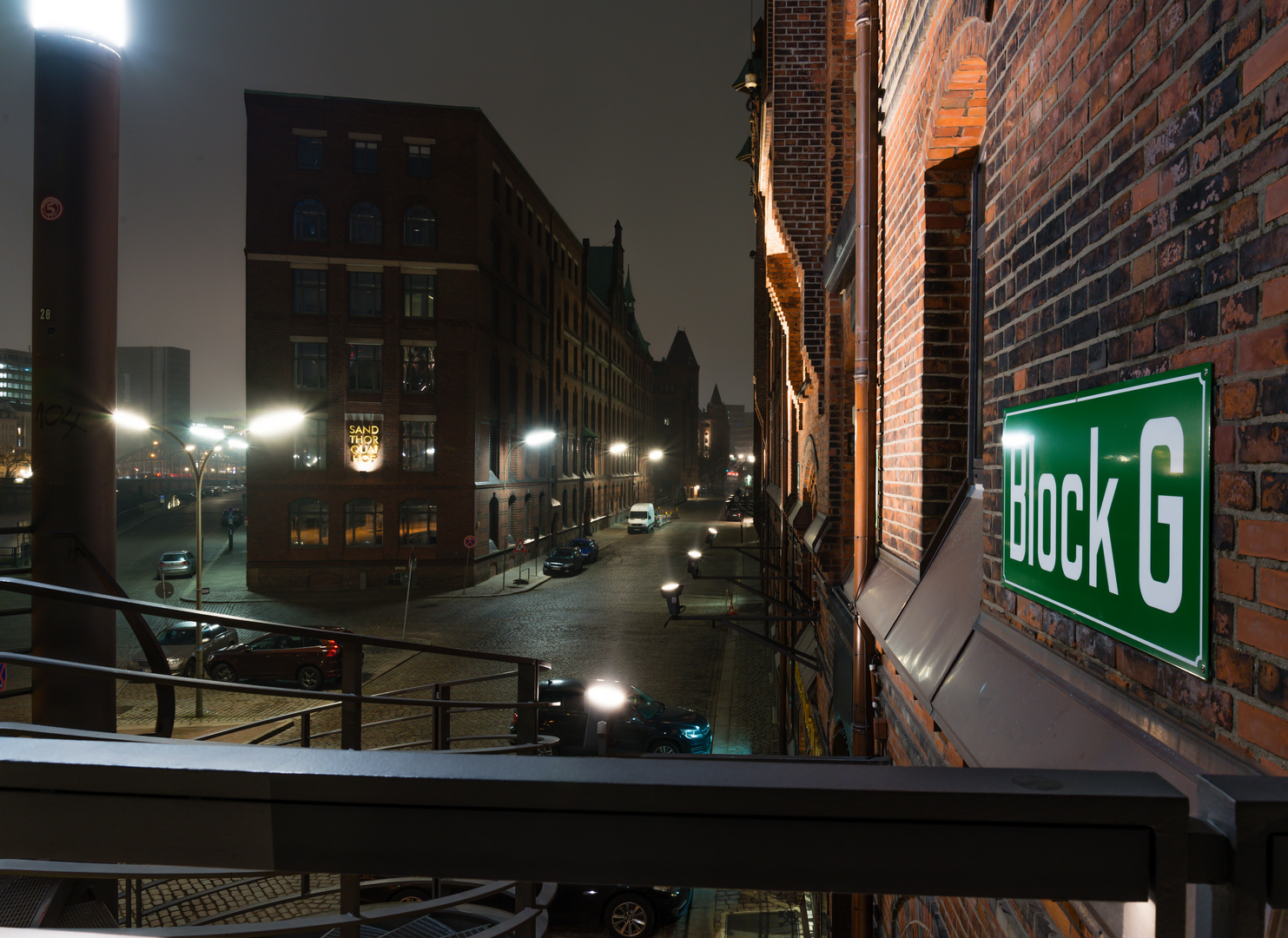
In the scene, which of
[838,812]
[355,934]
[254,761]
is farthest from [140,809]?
[355,934]

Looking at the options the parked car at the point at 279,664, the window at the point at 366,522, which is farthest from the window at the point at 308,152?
the parked car at the point at 279,664

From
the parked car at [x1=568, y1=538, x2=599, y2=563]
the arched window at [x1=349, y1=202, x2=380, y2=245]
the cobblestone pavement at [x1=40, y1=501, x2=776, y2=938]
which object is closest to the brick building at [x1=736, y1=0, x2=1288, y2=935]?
the cobblestone pavement at [x1=40, y1=501, x2=776, y2=938]

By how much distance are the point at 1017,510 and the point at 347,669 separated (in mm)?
2865

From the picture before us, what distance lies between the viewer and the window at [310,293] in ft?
91.0

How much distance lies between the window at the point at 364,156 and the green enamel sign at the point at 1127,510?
30.9 meters

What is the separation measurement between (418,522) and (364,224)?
1185cm

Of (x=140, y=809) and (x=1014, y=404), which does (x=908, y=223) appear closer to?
(x=1014, y=404)

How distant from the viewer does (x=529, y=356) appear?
36594 mm

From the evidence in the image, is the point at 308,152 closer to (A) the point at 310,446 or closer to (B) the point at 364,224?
(B) the point at 364,224

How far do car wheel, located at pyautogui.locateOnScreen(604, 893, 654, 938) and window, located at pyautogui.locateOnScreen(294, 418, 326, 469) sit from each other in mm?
23583

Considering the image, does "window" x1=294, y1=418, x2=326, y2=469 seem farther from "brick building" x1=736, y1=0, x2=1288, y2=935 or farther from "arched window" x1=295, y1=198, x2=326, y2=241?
"brick building" x1=736, y1=0, x2=1288, y2=935

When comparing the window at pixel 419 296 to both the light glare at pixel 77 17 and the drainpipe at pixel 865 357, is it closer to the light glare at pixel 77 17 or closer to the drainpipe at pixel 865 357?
the drainpipe at pixel 865 357

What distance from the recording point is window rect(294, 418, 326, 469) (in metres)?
27.6

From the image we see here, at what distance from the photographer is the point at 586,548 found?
112ft
